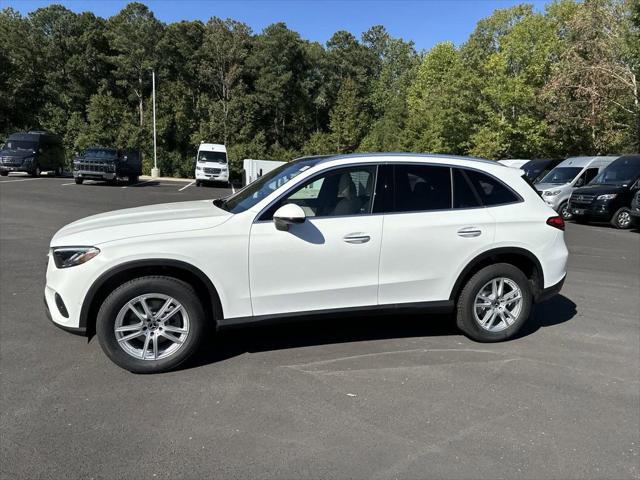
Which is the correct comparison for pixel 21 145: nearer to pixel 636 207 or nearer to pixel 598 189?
pixel 598 189

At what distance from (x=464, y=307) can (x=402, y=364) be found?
2.71 feet

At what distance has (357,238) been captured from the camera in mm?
4281

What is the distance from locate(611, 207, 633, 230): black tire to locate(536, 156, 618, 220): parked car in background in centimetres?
162

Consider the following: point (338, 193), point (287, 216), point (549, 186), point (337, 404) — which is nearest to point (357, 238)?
point (338, 193)

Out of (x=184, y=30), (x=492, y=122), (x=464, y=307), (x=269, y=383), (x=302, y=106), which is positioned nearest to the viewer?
(x=269, y=383)

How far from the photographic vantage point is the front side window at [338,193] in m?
4.35

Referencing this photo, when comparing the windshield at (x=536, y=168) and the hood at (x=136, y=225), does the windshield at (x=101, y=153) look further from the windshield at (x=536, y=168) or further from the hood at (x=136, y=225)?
the hood at (x=136, y=225)

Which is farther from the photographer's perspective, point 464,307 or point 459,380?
point 464,307

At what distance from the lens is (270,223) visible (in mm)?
4133

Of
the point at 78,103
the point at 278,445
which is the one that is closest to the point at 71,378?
the point at 278,445

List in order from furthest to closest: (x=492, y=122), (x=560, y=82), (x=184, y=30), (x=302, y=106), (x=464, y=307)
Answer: (x=302, y=106), (x=184, y=30), (x=492, y=122), (x=560, y=82), (x=464, y=307)

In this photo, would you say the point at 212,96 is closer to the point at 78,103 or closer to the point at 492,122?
the point at 78,103

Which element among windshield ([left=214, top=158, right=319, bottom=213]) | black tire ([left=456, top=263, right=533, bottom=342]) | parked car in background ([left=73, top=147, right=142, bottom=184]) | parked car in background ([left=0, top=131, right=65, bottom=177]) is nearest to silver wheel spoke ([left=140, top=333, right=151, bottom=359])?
windshield ([left=214, top=158, right=319, bottom=213])

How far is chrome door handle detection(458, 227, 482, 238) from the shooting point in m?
4.58
